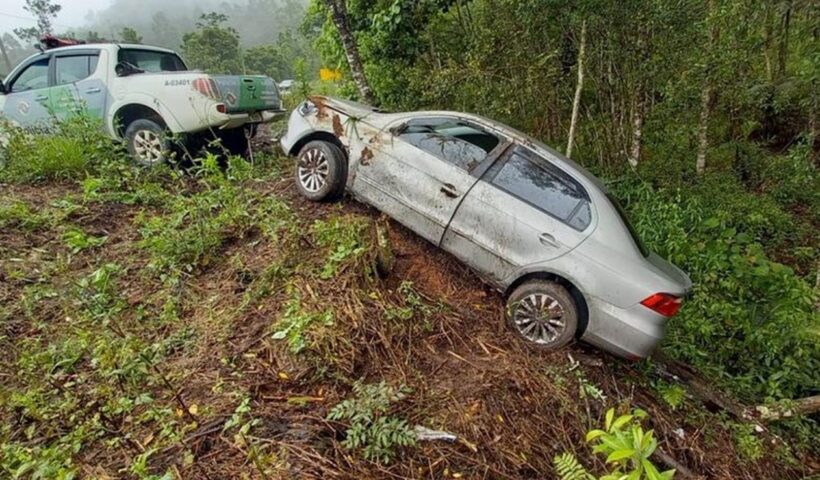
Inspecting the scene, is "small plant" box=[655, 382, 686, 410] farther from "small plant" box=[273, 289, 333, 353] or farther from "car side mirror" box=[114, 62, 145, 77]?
"car side mirror" box=[114, 62, 145, 77]

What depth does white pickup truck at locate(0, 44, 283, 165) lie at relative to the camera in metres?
5.47

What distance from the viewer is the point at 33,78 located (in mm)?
6109

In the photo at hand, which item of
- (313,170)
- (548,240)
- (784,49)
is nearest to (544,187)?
(548,240)

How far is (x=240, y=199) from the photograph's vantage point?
4914 mm

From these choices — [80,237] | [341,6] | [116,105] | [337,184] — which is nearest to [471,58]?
[341,6]

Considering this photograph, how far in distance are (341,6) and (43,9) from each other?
188 feet

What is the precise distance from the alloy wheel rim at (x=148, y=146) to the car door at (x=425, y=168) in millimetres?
3078

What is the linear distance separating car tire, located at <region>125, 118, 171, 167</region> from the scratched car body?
264cm

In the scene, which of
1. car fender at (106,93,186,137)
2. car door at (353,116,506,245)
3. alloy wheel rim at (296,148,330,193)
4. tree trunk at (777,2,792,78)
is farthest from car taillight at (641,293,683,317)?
tree trunk at (777,2,792,78)

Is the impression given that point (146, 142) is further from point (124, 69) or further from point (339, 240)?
point (339, 240)

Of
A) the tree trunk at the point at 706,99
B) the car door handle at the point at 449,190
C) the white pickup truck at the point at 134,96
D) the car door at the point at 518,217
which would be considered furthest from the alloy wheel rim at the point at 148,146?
the tree trunk at the point at 706,99

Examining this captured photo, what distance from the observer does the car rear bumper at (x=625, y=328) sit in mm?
3406

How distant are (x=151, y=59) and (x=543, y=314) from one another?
6319 millimetres

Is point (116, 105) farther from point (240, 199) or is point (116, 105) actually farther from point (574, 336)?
point (574, 336)
